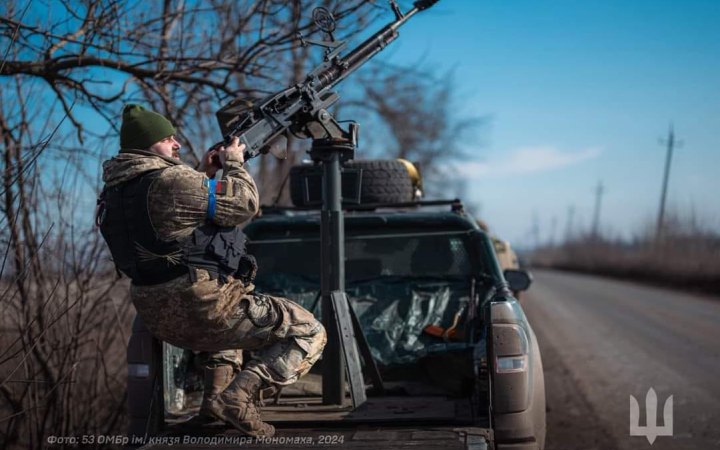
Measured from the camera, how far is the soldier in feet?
10.8

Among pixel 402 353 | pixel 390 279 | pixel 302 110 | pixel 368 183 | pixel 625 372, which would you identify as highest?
pixel 302 110

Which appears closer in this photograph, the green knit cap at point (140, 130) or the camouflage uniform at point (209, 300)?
the camouflage uniform at point (209, 300)

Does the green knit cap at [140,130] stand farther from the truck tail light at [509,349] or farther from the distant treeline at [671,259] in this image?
the distant treeline at [671,259]

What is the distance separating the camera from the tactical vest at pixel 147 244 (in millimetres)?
3279

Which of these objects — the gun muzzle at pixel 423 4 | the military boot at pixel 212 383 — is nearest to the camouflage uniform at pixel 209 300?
the military boot at pixel 212 383

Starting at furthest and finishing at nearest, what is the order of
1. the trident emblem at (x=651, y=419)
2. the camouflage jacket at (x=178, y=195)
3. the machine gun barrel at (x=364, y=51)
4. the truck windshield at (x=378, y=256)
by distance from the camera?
the trident emblem at (x=651, y=419) → the truck windshield at (x=378, y=256) → the machine gun barrel at (x=364, y=51) → the camouflage jacket at (x=178, y=195)

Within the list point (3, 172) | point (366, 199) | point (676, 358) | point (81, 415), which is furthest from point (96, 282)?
point (676, 358)

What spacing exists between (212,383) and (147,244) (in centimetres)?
102

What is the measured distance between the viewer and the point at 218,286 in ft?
11.1

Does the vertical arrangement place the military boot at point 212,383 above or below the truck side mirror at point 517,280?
below

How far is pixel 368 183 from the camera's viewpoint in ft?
18.2

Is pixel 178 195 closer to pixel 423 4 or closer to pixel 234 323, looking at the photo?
pixel 234 323

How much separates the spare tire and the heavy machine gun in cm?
97

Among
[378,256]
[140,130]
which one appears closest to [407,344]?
[378,256]
